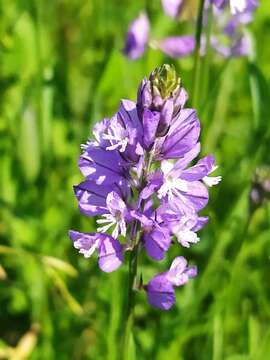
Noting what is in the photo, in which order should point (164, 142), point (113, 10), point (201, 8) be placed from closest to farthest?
1. point (164, 142)
2. point (201, 8)
3. point (113, 10)

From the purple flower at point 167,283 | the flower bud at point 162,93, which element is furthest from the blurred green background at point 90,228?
the flower bud at point 162,93

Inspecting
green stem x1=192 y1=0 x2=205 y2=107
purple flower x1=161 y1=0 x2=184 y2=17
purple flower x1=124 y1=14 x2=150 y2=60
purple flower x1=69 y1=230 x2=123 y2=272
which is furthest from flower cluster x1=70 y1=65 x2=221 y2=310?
purple flower x1=124 y1=14 x2=150 y2=60

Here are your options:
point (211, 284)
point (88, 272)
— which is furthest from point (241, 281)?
point (88, 272)

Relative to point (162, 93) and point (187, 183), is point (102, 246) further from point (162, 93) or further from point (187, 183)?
point (162, 93)

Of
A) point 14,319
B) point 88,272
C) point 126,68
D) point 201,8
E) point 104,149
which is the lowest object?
point 14,319

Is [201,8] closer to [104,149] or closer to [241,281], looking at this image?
[104,149]

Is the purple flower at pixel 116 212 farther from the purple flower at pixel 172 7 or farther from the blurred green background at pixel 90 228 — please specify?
the purple flower at pixel 172 7
